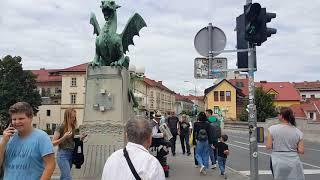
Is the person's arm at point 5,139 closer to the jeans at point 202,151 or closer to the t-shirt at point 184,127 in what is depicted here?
the jeans at point 202,151

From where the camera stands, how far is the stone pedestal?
12484 millimetres

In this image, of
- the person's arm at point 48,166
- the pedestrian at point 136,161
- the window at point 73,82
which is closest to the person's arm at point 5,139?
the person's arm at point 48,166

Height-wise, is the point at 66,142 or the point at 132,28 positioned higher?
the point at 132,28

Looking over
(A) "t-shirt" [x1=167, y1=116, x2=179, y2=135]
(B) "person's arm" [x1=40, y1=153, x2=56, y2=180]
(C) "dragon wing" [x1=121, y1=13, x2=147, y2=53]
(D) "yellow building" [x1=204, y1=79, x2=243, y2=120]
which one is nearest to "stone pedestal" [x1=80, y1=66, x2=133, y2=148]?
(C) "dragon wing" [x1=121, y1=13, x2=147, y2=53]

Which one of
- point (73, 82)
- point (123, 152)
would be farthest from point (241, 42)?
point (73, 82)

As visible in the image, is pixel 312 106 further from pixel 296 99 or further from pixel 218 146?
pixel 218 146

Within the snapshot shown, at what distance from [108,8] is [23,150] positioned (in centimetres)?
905

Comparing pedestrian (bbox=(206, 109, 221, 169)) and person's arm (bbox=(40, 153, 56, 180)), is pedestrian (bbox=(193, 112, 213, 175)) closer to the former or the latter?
pedestrian (bbox=(206, 109, 221, 169))

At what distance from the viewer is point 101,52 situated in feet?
44.0

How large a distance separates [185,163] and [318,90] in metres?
122

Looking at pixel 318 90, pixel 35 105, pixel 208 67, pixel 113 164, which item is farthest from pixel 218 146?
pixel 318 90

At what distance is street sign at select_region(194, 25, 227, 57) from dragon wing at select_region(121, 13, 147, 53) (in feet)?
12.6

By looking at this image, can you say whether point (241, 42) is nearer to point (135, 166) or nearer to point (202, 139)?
point (202, 139)

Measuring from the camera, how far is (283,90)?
366 feet
